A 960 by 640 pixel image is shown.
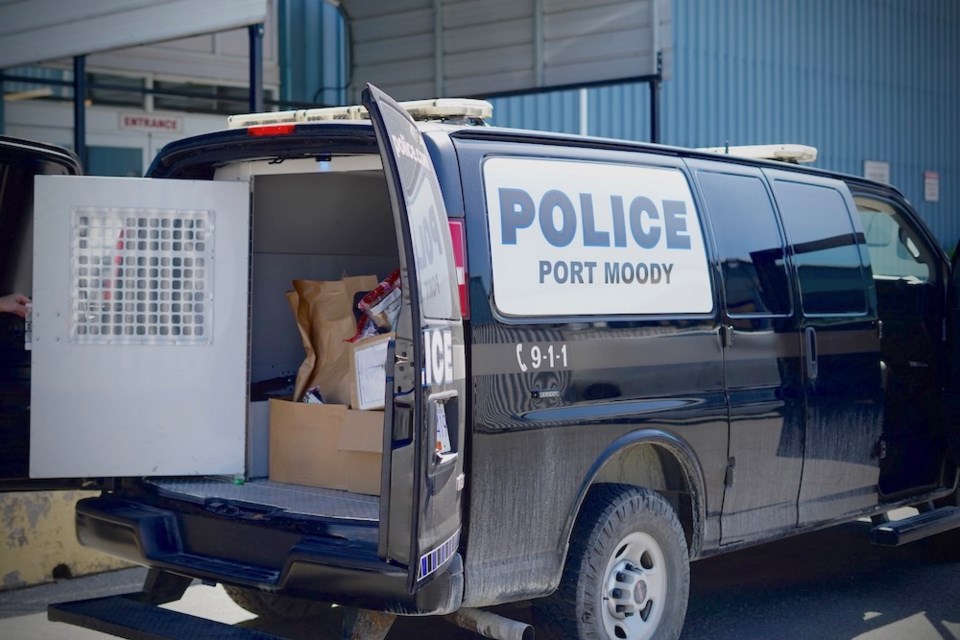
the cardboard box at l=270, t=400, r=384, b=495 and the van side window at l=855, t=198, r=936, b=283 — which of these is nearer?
the cardboard box at l=270, t=400, r=384, b=495

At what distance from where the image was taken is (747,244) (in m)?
5.26

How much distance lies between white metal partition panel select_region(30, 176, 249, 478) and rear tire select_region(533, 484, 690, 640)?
1.50 metres

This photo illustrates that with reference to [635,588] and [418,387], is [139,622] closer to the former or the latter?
[418,387]

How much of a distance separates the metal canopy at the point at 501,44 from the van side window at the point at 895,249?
4019mm

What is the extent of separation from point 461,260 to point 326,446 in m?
1.25

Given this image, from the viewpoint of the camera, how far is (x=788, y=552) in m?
7.11

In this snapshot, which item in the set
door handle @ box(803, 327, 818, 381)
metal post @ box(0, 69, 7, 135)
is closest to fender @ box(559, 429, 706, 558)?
door handle @ box(803, 327, 818, 381)

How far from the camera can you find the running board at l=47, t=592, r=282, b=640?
160 inches

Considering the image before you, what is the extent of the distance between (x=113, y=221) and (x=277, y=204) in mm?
846

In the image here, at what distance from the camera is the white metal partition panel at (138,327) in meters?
4.81

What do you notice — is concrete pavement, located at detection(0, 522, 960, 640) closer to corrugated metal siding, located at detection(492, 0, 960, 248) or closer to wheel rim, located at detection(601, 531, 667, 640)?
wheel rim, located at detection(601, 531, 667, 640)

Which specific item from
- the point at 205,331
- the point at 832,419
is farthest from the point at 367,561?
the point at 832,419

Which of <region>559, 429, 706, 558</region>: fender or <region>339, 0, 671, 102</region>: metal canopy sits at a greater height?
<region>339, 0, 671, 102</region>: metal canopy

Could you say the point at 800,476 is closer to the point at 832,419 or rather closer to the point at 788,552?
the point at 832,419
